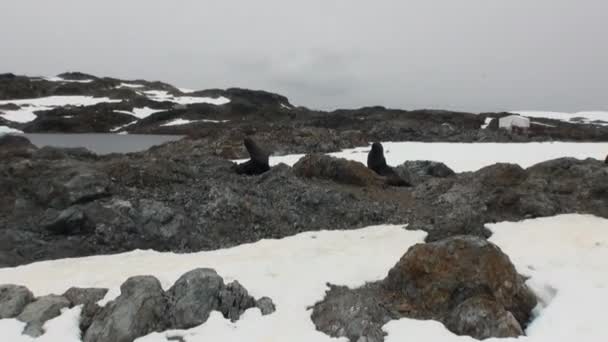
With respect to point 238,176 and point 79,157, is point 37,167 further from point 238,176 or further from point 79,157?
point 238,176

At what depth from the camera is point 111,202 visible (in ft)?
48.0

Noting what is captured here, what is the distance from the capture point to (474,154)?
31.5 metres

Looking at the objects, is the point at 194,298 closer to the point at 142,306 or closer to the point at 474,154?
the point at 142,306

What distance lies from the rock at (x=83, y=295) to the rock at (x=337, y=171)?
10985 mm

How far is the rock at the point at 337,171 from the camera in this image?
19141 mm

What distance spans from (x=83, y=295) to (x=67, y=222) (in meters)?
4.90

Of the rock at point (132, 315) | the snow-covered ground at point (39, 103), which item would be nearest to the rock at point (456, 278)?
the rock at point (132, 315)

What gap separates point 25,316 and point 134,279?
2055 mm

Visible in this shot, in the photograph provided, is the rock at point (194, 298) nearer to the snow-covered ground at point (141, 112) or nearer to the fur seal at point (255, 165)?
the fur seal at point (255, 165)

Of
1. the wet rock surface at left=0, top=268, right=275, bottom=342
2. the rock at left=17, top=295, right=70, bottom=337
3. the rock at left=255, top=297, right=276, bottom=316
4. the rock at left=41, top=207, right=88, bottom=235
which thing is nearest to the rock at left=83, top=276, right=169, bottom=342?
the wet rock surface at left=0, top=268, right=275, bottom=342

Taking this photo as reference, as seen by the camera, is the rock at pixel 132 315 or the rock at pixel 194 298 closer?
the rock at pixel 132 315

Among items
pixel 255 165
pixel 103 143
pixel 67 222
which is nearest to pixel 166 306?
pixel 67 222

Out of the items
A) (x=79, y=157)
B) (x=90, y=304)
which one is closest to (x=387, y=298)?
(x=90, y=304)

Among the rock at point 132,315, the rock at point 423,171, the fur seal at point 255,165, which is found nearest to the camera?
the rock at point 132,315
